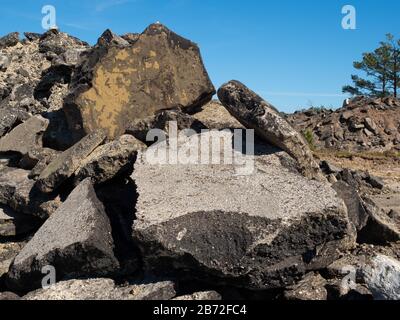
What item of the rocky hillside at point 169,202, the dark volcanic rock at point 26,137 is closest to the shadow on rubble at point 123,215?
the rocky hillside at point 169,202

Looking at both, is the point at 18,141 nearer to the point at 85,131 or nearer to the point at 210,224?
the point at 85,131

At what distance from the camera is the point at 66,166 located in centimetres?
482

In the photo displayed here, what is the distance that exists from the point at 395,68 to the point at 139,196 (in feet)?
81.1

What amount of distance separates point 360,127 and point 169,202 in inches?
581

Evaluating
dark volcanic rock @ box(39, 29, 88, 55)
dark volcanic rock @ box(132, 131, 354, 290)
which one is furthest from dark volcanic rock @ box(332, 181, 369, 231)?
dark volcanic rock @ box(39, 29, 88, 55)

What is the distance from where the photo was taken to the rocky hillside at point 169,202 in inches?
142

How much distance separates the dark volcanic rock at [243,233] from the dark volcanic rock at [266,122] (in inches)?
24.9

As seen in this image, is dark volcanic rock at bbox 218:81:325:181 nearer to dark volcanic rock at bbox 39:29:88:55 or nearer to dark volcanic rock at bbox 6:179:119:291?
dark volcanic rock at bbox 6:179:119:291

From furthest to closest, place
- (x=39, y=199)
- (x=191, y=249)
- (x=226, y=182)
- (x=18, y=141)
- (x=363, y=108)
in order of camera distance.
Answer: (x=363, y=108) < (x=18, y=141) < (x=39, y=199) < (x=226, y=182) < (x=191, y=249)

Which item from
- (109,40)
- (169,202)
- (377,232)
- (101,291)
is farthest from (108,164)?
(377,232)

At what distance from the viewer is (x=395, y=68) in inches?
1024

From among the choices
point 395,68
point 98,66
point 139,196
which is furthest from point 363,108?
point 139,196

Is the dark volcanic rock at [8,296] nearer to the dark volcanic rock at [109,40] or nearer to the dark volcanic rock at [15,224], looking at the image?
the dark volcanic rock at [15,224]

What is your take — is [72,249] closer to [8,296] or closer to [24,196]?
[8,296]
